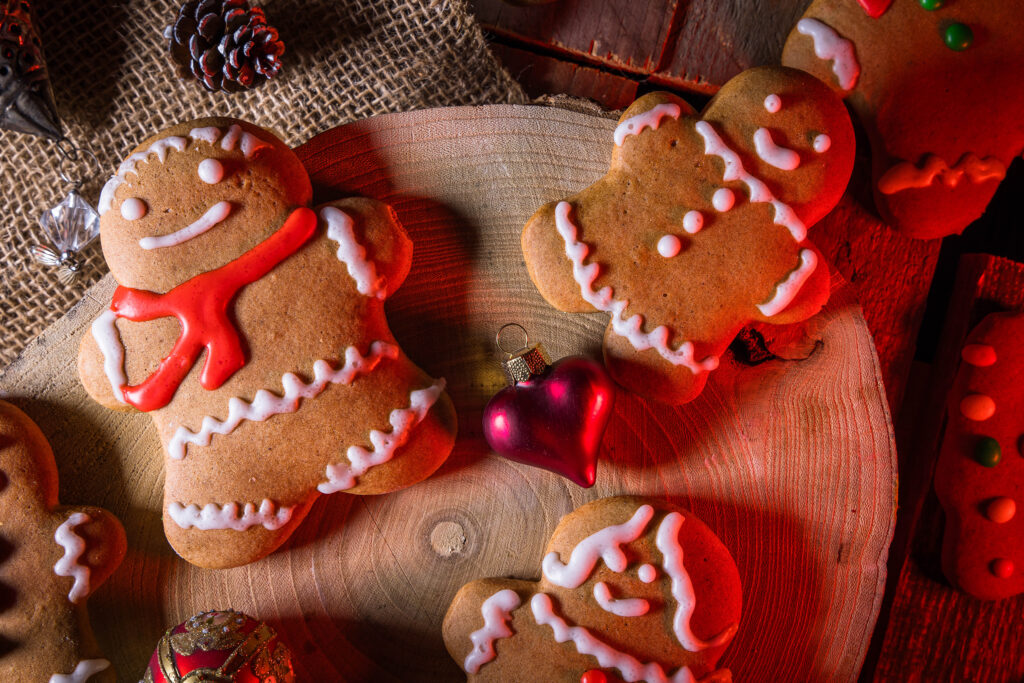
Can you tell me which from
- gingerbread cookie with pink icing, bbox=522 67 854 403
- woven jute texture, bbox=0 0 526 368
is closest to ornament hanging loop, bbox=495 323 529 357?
gingerbread cookie with pink icing, bbox=522 67 854 403

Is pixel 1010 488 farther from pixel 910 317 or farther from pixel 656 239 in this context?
pixel 656 239

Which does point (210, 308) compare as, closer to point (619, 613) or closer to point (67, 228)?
point (67, 228)

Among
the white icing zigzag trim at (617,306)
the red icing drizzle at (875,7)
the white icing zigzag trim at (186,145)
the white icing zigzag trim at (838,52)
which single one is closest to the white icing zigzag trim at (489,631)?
the white icing zigzag trim at (617,306)

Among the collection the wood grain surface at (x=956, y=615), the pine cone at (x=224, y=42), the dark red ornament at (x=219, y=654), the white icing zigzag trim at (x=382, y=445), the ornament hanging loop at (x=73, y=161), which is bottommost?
the wood grain surface at (x=956, y=615)

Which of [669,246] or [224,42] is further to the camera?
[224,42]

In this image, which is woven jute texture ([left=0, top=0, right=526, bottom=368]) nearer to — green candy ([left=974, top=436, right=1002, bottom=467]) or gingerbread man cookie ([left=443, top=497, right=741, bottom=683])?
gingerbread man cookie ([left=443, top=497, right=741, bottom=683])

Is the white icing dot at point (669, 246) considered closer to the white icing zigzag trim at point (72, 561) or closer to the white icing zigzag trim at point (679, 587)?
the white icing zigzag trim at point (679, 587)

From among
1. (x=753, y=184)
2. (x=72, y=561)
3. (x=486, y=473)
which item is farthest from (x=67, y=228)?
(x=753, y=184)
